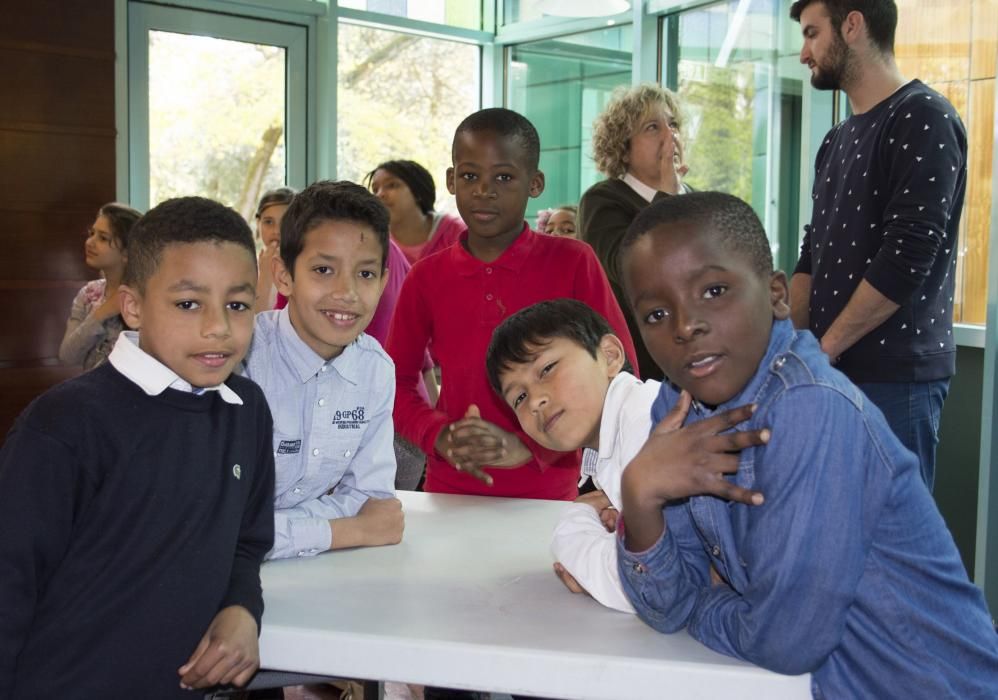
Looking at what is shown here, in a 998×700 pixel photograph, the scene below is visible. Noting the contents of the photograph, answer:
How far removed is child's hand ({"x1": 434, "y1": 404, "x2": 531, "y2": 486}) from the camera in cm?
190

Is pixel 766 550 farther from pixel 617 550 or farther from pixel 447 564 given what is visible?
pixel 447 564

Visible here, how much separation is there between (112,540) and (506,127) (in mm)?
1351

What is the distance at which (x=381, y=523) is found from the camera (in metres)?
1.54

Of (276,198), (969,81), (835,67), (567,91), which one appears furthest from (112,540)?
(567,91)

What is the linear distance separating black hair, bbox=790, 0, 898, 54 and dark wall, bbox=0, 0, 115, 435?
3.88 m

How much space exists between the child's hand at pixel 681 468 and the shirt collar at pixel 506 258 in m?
1.07

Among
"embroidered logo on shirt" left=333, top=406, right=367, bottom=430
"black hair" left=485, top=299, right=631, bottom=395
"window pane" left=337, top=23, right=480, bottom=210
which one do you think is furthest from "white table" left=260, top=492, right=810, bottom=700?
"window pane" left=337, top=23, right=480, bottom=210

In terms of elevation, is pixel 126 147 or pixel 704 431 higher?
pixel 126 147

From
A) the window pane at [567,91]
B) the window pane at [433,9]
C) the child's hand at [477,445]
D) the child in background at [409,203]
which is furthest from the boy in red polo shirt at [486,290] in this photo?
the window pane at [433,9]

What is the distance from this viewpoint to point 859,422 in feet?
3.36

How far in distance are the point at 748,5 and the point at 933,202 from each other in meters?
2.95

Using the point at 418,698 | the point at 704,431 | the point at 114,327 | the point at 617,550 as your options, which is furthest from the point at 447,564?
the point at 114,327

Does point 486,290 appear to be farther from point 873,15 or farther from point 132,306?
point 873,15

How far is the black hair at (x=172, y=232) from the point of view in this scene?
1311 mm
